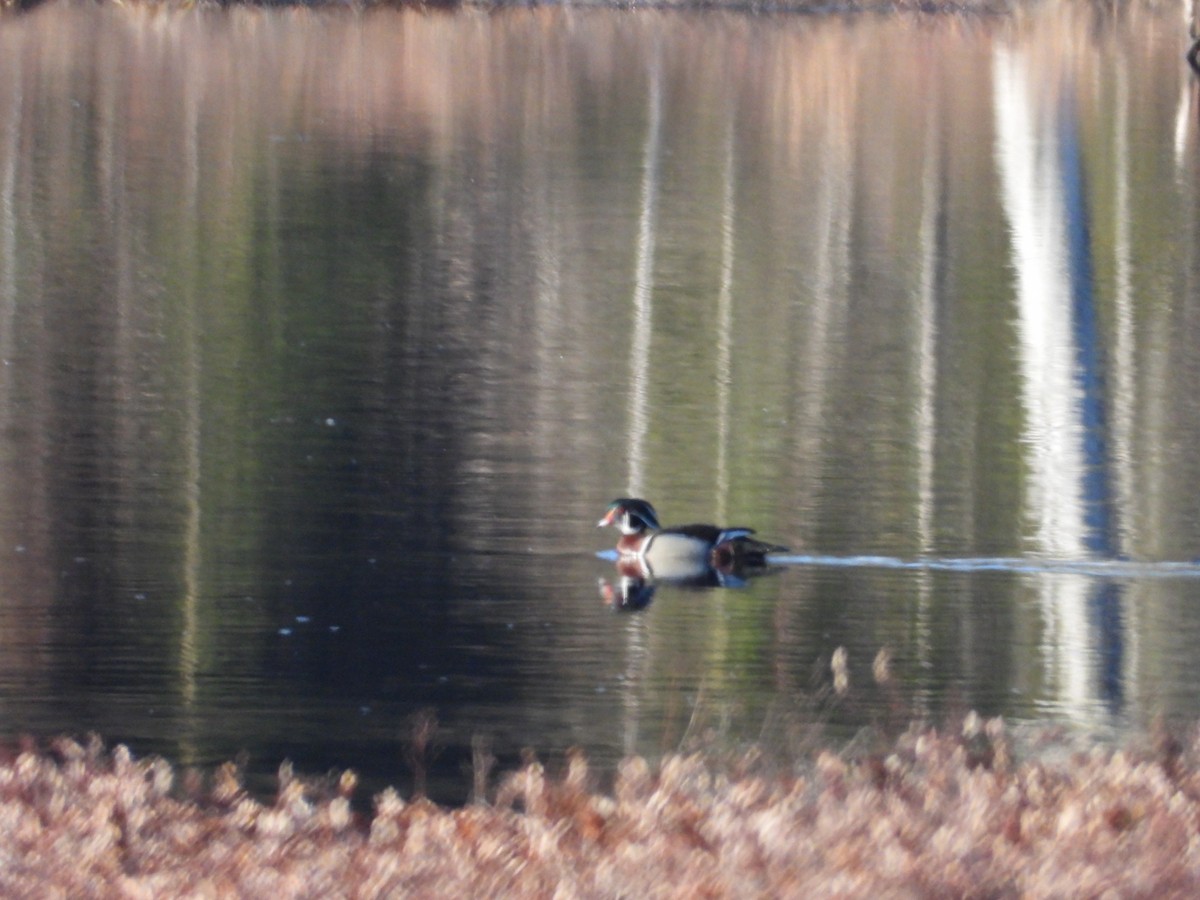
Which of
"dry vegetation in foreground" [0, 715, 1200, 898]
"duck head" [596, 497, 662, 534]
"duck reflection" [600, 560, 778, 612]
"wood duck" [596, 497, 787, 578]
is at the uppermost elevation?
"duck head" [596, 497, 662, 534]

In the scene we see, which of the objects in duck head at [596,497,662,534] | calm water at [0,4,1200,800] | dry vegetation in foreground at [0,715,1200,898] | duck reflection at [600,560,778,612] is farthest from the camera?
duck head at [596,497,662,534]

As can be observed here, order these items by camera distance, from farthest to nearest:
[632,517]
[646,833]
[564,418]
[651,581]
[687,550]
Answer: [564,418]
[632,517]
[687,550]
[651,581]
[646,833]

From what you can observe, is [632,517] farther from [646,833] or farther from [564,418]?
[646,833]

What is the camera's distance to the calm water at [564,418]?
30.4 feet

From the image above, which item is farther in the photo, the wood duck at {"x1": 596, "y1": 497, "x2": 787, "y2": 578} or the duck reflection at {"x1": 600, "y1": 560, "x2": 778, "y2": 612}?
the wood duck at {"x1": 596, "y1": 497, "x2": 787, "y2": 578}

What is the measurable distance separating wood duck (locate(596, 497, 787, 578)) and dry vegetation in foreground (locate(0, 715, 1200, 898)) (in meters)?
3.56

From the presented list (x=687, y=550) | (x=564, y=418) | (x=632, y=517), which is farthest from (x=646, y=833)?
(x=564, y=418)

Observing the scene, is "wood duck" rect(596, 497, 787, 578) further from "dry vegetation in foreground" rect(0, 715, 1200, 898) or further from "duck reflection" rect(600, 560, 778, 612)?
"dry vegetation in foreground" rect(0, 715, 1200, 898)

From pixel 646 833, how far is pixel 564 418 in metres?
8.16

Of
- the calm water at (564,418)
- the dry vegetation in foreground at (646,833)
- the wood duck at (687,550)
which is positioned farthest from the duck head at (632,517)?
the dry vegetation in foreground at (646,833)

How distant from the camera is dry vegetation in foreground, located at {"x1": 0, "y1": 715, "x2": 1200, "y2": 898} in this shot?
6.15 metres

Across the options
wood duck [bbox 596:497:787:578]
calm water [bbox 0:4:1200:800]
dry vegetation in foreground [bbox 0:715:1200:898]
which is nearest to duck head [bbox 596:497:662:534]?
wood duck [bbox 596:497:787:578]

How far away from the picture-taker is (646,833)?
21.6 ft

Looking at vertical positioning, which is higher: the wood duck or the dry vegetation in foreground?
the wood duck
